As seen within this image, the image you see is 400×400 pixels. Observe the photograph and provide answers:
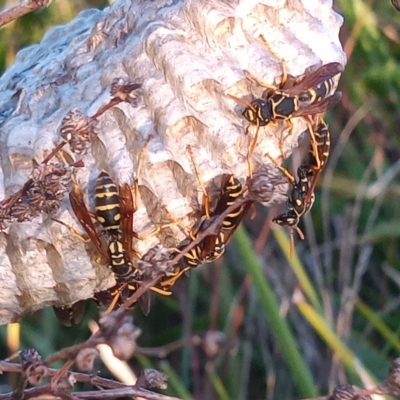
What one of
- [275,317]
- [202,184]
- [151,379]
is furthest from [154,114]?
[275,317]

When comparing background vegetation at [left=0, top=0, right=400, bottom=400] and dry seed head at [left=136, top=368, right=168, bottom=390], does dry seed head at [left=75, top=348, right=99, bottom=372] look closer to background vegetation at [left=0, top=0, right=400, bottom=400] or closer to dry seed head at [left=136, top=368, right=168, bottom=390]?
dry seed head at [left=136, top=368, right=168, bottom=390]

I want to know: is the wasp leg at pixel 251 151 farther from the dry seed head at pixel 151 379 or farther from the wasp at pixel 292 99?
the dry seed head at pixel 151 379

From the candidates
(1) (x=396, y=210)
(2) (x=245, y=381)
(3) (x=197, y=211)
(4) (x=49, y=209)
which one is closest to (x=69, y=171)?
(4) (x=49, y=209)

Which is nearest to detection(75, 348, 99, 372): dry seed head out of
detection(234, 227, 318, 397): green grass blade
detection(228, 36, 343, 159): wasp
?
detection(228, 36, 343, 159): wasp

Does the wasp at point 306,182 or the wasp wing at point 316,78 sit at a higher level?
the wasp wing at point 316,78

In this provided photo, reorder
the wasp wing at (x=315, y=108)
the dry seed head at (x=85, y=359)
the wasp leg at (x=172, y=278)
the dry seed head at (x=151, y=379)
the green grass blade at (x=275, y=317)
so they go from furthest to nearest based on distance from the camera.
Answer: the green grass blade at (x=275, y=317), the wasp leg at (x=172, y=278), the wasp wing at (x=315, y=108), the dry seed head at (x=151, y=379), the dry seed head at (x=85, y=359)

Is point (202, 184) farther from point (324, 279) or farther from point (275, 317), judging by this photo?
point (324, 279)

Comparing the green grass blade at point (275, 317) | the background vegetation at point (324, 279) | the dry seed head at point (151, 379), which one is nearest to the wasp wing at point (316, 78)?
the dry seed head at point (151, 379)
